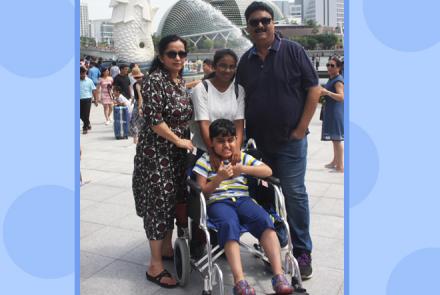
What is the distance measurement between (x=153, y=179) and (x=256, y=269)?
3.33ft

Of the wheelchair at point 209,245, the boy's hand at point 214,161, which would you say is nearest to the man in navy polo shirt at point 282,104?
the wheelchair at point 209,245

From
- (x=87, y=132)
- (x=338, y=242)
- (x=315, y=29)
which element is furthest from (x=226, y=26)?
(x=338, y=242)

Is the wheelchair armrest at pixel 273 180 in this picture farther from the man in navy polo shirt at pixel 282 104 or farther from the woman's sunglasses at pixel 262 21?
the woman's sunglasses at pixel 262 21

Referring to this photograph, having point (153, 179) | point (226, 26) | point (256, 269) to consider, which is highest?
point (226, 26)

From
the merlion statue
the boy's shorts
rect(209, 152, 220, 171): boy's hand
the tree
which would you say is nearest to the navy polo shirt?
rect(209, 152, 220, 171): boy's hand

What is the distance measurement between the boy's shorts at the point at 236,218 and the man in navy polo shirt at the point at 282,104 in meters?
0.31

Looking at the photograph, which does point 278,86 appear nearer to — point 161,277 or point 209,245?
point 209,245

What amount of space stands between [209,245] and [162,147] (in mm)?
761

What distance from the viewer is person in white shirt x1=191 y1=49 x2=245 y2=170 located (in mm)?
2855

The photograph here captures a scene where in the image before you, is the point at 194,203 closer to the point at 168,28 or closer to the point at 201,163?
the point at 201,163

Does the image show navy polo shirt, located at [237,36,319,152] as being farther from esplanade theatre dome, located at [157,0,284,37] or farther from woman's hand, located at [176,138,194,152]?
esplanade theatre dome, located at [157,0,284,37]

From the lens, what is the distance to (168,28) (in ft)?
206
